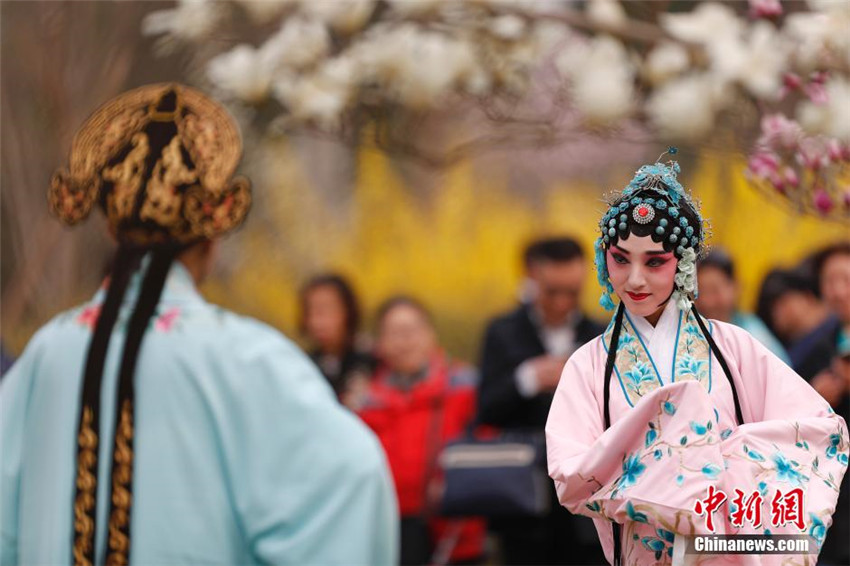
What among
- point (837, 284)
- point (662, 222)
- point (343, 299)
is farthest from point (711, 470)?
point (343, 299)

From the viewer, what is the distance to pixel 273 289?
6637mm

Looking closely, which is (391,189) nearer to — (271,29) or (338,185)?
(338,185)

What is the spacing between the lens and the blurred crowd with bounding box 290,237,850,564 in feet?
14.1

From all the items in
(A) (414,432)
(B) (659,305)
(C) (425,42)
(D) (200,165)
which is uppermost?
(C) (425,42)

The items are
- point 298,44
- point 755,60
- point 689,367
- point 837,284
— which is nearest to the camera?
point 689,367

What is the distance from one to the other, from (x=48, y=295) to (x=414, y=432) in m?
2.57

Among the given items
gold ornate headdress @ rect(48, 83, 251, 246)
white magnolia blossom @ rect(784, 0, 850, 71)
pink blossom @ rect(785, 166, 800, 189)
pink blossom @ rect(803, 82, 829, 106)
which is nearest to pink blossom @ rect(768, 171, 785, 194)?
pink blossom @ rect(785, 166, 800, 189)

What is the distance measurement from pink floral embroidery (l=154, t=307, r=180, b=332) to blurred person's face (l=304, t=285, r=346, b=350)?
6.97ft

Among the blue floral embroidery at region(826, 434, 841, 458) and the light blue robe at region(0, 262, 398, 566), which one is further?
the light blue robe at region(0, 262, 398, 566)

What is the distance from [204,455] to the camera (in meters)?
2.76

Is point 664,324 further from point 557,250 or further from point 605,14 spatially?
point 557,250

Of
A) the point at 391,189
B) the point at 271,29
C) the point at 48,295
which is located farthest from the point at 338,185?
the point at 271,29

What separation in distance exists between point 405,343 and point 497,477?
74 cm

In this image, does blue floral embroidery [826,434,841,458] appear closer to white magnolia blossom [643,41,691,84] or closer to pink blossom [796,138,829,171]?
pink blossom [796,138,829,171]
